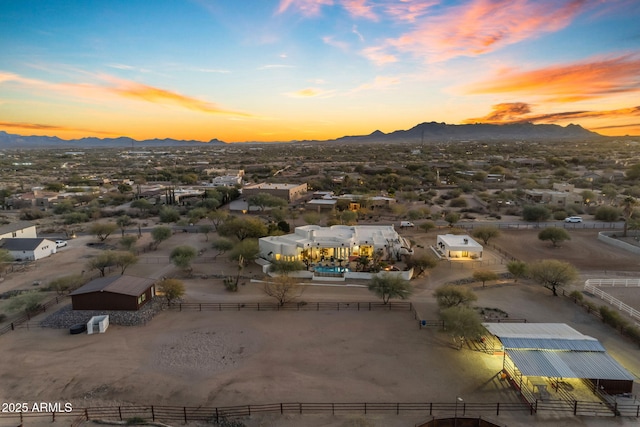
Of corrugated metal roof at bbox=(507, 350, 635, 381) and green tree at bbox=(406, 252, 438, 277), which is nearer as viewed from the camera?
corrugated metal roof at bbox=(507, 350, 635, 381)

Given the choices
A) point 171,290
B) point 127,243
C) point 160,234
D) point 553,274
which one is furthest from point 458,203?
point 171,290

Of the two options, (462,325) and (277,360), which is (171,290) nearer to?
(277,360)

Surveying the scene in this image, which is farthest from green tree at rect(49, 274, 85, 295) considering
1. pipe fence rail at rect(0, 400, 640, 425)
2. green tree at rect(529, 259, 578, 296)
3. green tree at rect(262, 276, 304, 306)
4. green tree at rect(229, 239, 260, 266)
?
green tree at rect(529, 259, 578, 296)

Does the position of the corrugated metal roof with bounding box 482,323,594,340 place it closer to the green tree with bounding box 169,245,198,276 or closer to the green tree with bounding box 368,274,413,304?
the green tree with bounding box 368,274,413,304

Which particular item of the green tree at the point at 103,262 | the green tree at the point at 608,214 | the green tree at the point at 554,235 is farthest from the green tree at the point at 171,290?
the green tree at the point at 608,214

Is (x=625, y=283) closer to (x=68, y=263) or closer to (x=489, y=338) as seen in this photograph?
(x=489, y=338)

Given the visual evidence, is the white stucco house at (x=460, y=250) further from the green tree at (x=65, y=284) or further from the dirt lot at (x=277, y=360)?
the green tree at (x=65, y=284)
